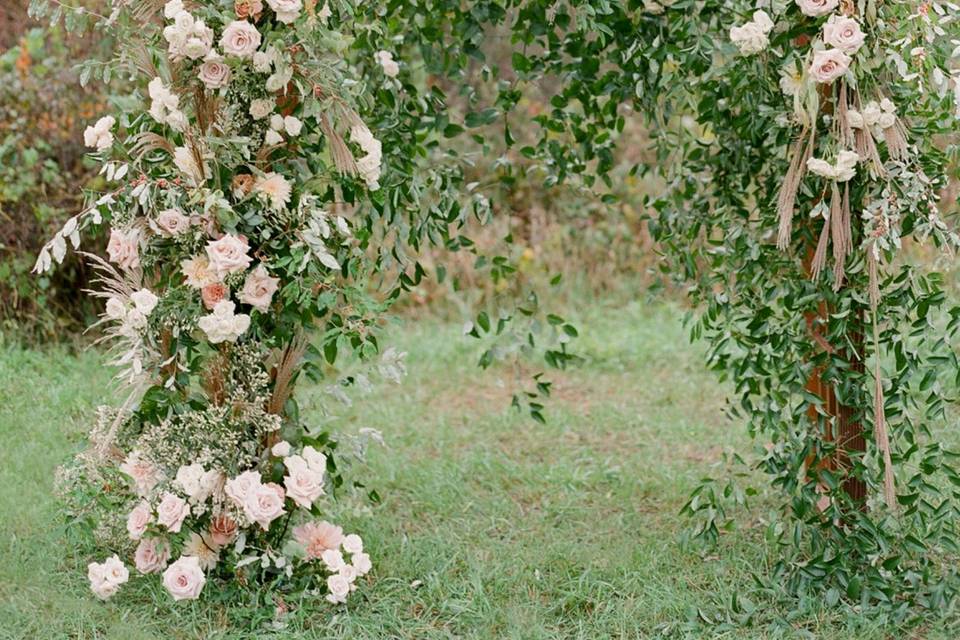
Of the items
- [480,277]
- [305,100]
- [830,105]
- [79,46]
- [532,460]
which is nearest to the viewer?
[305,100]

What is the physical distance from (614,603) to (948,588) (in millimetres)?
871

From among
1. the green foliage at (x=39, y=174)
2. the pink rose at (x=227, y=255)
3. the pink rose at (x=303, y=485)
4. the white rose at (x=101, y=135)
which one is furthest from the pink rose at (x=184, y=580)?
the green foliage at (x=39, y=174)

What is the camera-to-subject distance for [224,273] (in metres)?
2.81

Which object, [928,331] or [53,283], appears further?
[53,283]

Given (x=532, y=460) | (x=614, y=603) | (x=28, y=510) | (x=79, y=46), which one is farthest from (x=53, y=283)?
(x=614, y=603)

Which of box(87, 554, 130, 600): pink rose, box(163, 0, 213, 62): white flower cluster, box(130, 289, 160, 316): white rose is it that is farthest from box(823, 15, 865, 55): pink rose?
box(87, 554, 130, 600): pink rose

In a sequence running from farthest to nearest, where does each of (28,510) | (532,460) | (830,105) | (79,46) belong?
(79,46), (532,460), (28,510), (830,105)

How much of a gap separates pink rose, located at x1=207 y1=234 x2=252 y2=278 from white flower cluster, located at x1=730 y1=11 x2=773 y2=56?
1328 millimetres

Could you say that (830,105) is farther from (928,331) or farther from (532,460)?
(532,460)

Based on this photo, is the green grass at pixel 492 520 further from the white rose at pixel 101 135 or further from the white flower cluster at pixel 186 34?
the white flower cluster at pixel 186 34

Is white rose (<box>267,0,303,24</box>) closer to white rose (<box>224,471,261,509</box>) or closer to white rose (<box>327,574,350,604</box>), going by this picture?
white rose (<box>224,471,261,509</box>)

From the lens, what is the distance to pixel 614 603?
314 centimetres

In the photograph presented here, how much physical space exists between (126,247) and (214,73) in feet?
1.60

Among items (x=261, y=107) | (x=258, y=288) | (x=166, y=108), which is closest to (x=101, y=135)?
(x=166, y=108)
